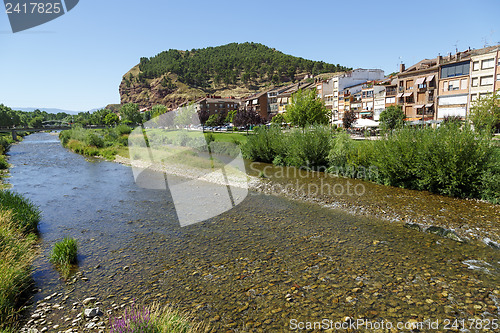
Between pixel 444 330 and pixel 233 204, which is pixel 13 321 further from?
pixel 233 204

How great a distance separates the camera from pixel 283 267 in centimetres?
941

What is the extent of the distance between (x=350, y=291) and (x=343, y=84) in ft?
261

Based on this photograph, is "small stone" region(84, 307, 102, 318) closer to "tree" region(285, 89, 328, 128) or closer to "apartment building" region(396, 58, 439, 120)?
"tree" region(285, 89, 328, 128)

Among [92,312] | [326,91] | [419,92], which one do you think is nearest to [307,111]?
[419,92]

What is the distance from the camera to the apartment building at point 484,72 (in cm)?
4544

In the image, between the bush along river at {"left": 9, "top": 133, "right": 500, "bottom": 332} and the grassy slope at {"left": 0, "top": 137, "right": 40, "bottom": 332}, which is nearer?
the grassy slope at {"left": 0, "top": 137, "right": 40, "bottom": 332}

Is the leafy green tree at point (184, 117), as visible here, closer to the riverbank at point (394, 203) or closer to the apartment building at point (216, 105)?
the apartment building at point (216, 105)

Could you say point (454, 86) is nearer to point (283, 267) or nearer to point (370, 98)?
point (370, 98)

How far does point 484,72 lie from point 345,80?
117 feet

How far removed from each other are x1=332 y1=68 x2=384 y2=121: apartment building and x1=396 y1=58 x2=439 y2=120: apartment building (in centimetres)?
1807

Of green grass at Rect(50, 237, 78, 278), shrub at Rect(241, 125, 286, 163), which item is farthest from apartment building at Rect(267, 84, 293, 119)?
green grass at Rect(50, 237, 78, 278)

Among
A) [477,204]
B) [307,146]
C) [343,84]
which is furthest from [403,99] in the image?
[477,204]

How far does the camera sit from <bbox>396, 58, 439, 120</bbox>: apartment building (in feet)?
183

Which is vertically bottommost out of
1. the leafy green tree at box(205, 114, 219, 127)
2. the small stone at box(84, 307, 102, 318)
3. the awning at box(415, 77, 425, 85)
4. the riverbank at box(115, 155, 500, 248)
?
the riverbank at box(115, 155, 500, 248)
